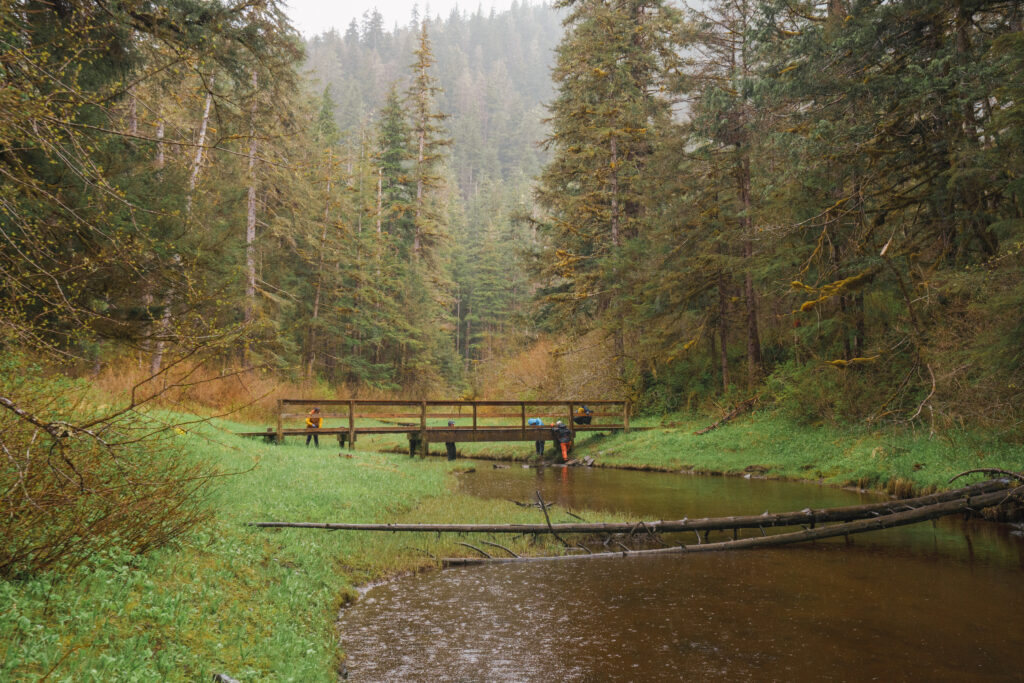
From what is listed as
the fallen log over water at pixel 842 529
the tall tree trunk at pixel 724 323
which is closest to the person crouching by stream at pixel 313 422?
the fallen log over water at pixel 842 529

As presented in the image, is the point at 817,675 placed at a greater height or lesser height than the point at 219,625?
lesser

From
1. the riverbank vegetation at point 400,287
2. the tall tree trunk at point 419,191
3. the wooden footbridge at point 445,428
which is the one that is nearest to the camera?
the riverbank vegetation at point 400,287

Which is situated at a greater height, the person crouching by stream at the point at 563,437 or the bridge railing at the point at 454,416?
the bridge railing at the point at 454,416

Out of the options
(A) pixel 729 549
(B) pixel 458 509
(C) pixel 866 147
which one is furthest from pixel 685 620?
(C) pixel 866 147

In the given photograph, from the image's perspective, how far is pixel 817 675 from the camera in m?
5.63

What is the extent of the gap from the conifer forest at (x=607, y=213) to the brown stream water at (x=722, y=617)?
3.49m

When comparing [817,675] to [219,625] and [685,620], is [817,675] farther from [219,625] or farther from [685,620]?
[219,625]

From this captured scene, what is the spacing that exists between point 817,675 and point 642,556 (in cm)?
421

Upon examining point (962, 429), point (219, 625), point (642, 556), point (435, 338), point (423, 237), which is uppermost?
point (423, 237)

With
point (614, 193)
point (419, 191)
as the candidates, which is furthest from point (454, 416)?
point (419, 191)

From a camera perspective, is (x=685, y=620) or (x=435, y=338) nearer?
(x=685, y=620)

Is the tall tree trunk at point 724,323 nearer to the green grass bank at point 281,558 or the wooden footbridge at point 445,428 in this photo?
the wooden footbridge at point 445,428

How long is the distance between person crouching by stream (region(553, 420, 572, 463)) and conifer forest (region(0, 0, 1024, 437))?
5.51m

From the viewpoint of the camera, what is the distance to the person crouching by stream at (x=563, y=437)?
23250mm
